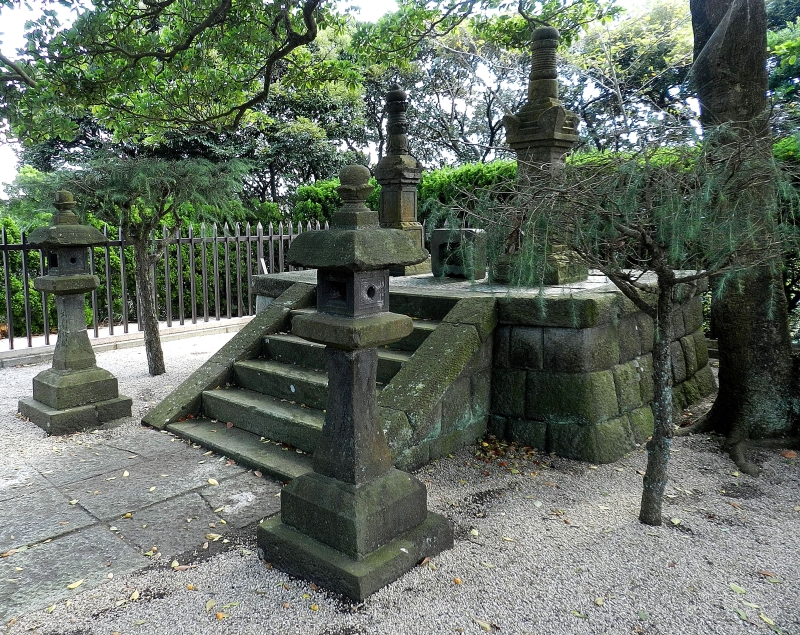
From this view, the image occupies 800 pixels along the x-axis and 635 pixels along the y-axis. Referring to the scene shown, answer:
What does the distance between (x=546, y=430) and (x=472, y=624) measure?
2.24 metres

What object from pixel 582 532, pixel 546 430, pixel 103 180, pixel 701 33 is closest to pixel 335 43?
pixel 103 180

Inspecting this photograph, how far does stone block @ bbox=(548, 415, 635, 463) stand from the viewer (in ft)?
14.6

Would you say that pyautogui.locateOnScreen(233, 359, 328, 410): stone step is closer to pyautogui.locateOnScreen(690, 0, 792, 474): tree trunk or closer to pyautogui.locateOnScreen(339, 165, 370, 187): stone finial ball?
pyautogui.locateOnScreen(339, 165, 370, 187): stone finial ball

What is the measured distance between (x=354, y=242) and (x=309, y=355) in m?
2.64

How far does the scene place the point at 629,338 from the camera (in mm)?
Answer: 4949

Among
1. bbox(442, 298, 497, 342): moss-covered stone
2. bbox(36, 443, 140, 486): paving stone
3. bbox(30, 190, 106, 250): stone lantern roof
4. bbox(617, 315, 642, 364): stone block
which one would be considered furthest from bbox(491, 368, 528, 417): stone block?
bbox(30, 190, 106, 250): stone lantern roof

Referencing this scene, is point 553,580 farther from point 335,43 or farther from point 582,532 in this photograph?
point 335,43

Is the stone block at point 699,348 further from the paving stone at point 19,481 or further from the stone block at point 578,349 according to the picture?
the paving stone at point 19,481

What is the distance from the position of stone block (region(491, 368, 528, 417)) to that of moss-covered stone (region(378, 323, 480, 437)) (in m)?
0.41

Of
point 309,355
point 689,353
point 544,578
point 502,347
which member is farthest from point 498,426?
point 689,353

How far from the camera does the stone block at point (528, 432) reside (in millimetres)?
4648

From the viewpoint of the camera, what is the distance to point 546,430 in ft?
15.2

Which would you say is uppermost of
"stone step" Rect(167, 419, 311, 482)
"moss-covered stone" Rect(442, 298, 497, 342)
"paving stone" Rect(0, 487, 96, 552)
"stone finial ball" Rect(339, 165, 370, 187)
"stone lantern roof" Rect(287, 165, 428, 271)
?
"stone finial ball" Rect(339, 165, 370, 187)

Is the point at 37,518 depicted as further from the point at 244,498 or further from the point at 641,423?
the point at 641,423
